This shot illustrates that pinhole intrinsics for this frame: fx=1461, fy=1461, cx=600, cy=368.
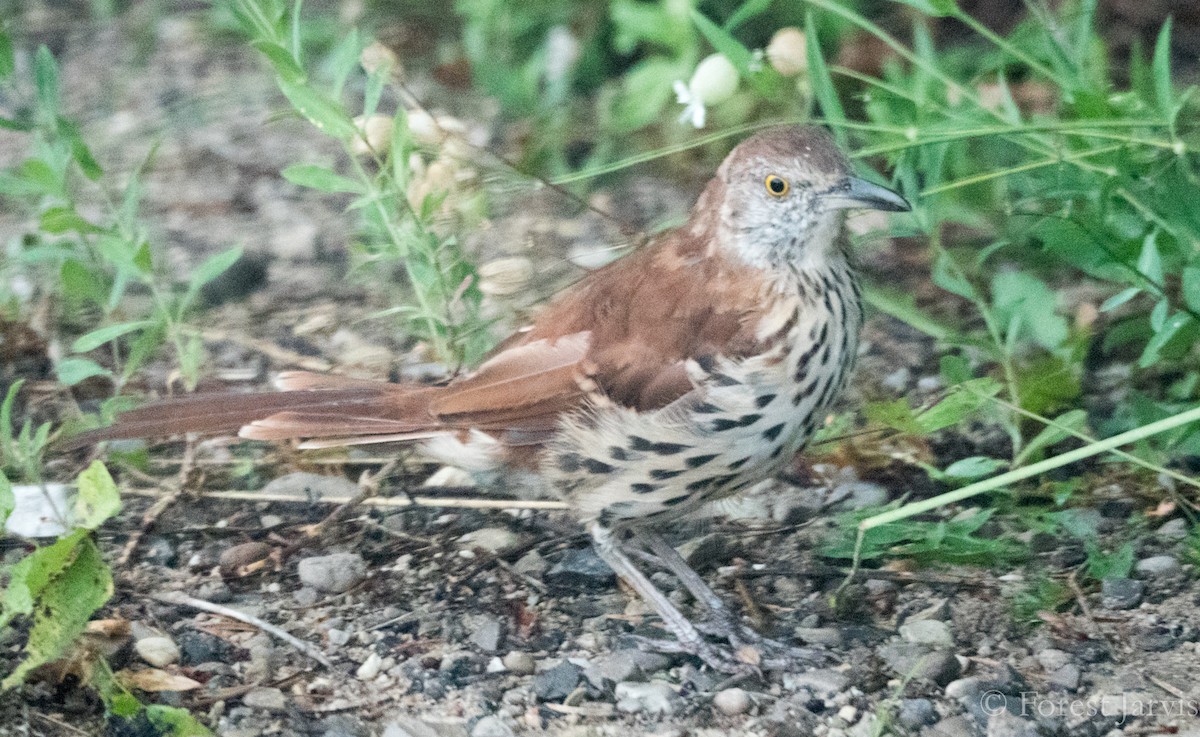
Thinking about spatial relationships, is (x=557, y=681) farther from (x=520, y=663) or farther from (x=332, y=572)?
(x=332, y=572)

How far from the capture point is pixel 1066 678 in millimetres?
2904

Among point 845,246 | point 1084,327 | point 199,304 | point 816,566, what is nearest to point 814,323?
point 845,246

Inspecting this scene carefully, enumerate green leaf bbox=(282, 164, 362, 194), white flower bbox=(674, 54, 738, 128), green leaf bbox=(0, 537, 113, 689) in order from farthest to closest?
1. white flower bbox=(674, 54, 738, 128)
2. green leaf bbox=(282, 164, 362, 194)
3. green leaf bbox=(0, 537, 113, 689)

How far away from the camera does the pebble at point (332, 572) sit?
11.0ft

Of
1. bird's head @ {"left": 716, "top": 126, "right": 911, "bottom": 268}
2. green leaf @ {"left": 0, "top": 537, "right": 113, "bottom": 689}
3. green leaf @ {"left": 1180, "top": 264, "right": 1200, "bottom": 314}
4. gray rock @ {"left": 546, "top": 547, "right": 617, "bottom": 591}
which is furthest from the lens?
gray rock @ {"left": 546, "top": 547, "right": 617, "bottom": 591}

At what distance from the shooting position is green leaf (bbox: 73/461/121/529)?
271cm

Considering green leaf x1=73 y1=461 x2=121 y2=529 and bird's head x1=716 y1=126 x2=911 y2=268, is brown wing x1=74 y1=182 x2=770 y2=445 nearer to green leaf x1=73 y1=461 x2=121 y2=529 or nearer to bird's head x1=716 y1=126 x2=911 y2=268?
bird's head x1=716 y1=126 x2=911 y2=268

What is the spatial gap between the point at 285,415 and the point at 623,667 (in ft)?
3.13

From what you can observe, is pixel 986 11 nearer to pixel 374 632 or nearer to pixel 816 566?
pixel 816 566

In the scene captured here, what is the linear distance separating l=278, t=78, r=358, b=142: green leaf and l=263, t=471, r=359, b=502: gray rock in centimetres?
95

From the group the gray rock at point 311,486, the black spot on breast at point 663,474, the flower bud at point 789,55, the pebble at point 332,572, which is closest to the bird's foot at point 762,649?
the black spot on breast at point 663,474

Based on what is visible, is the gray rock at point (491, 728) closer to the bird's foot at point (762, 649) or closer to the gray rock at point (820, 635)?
the bird's foot at point (762, 649)

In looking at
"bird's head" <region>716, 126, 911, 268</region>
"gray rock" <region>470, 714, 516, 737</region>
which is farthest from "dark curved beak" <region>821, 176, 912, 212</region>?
"gray rock" <region>470, 714, 516, 737</region>

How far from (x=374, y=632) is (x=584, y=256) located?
1613 millimetres
